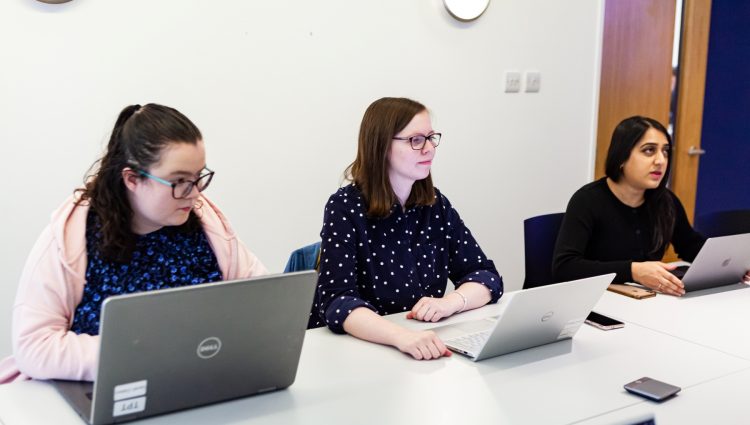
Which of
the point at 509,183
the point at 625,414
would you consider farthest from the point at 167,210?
the point at 509,183

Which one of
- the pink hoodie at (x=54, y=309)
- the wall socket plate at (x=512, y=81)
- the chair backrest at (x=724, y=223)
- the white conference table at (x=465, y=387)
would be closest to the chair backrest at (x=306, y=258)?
the white conference table at (x=465, y=387)

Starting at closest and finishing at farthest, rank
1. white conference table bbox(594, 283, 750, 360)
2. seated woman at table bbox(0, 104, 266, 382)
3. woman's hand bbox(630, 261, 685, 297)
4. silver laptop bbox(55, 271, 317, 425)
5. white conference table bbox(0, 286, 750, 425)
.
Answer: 1. silver laptop bbox(55, 271, 317, 425)
2. white conference table bbox(0, 286, 750, 425)
3. seated woman at table bbox(0, 104, 266, 382)
4. white conference table bbox(594, 283, 750, 360)
5. woman's hand bbox(630, 261, 685, 297)

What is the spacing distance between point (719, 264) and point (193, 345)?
1.71m

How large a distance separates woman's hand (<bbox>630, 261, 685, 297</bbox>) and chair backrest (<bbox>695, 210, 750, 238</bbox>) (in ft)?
2.26

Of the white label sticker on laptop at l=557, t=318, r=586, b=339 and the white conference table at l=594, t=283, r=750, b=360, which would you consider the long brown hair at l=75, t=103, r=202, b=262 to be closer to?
the white label sticker on laptop at l=557, t=318, r=586, b=339

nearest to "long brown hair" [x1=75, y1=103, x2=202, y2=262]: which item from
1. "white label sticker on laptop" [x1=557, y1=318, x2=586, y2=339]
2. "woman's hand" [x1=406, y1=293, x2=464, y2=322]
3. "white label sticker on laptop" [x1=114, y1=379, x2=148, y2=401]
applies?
"white label sticker on laptop" [x1=114, y1=379, x2=148, y2=401]

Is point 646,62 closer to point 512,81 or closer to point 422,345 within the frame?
point 512,81

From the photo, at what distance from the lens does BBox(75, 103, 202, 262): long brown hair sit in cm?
154

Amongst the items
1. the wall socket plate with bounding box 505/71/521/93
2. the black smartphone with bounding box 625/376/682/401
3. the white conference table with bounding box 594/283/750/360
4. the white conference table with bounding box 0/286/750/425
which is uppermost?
the wall socket plate with bounding box 505/71/521/93

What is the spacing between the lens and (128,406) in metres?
1.22

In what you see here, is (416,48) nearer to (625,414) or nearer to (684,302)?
(684,302)

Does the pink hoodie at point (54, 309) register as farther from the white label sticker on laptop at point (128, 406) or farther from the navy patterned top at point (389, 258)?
the navy patterned top at point (389, 258)

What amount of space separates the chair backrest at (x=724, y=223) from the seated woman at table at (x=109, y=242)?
7.10 ft

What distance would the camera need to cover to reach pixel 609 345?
1.74 m
